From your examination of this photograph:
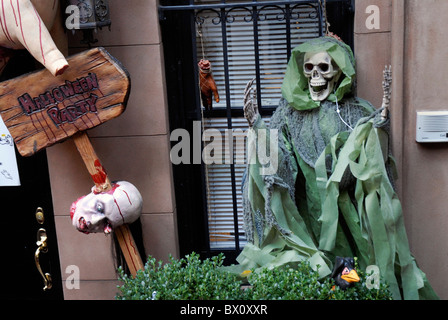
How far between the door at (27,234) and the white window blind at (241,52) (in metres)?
1.17

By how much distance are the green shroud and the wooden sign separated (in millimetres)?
879

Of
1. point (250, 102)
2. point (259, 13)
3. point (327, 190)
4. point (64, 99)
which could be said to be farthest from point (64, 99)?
point (327, 190)

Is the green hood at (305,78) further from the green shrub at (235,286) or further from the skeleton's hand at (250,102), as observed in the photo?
the green shrub at (235,286)

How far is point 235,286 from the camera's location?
3643mm

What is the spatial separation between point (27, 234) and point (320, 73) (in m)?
2.39

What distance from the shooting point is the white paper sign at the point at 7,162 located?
4516 mm

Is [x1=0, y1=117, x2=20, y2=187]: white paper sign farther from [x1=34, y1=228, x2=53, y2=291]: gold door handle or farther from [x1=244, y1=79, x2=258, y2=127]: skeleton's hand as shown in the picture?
[x1=244, y1=79, x2=258, y2=127]: skeleton's hand

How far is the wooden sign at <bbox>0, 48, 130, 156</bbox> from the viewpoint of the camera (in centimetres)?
383

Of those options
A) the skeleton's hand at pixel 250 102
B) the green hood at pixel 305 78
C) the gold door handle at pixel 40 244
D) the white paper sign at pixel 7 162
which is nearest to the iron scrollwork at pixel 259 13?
the green hood at pixel 305 78

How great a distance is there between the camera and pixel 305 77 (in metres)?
4.07

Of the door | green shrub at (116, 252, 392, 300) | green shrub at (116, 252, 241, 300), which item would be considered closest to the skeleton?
green shrub at (116, 252, 392, 300)
